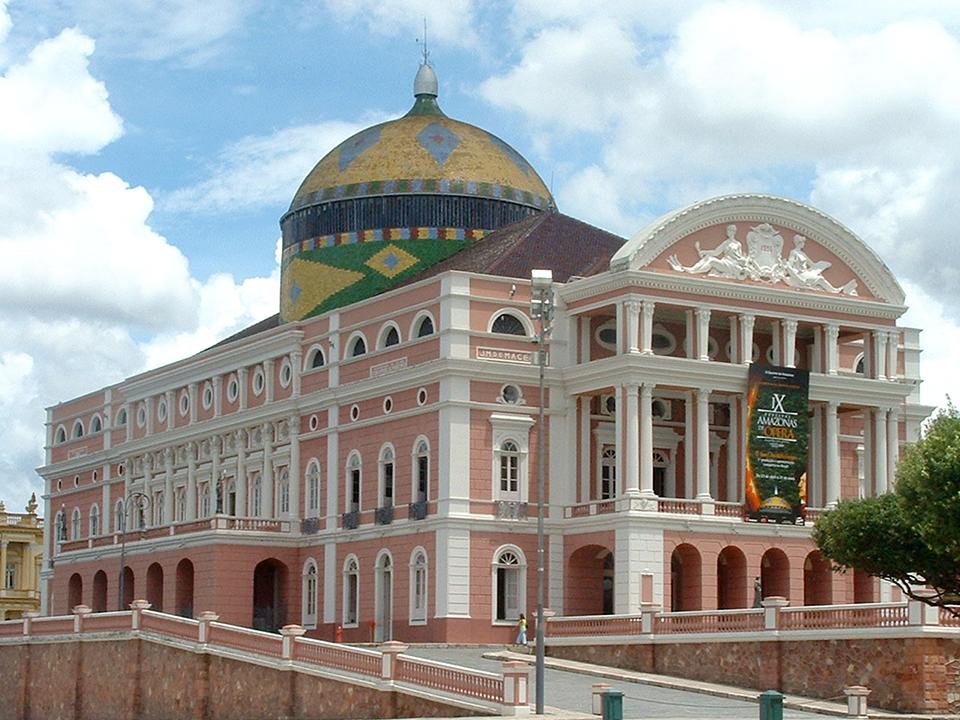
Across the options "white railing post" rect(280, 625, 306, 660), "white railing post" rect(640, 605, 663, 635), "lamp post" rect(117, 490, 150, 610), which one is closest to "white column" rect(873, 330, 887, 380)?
"white railing post" rect(640, 605, 663, 635)

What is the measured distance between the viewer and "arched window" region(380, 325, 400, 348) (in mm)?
64125

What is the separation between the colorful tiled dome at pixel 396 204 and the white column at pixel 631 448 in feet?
44.1

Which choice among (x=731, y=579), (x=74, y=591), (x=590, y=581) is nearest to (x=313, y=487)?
(x=590, y=581)

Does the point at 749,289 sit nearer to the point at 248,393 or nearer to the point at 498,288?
the point at 498,288

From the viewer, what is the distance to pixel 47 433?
88188mm

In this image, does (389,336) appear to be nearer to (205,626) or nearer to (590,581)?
(590,581)

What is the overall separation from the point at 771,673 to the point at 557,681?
5304 millimetres

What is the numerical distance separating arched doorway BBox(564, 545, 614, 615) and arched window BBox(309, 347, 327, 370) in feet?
37.9

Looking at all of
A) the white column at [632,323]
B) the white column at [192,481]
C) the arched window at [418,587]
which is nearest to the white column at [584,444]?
the white column at [632,323]

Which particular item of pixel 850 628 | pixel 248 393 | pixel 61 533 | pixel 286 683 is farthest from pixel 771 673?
pixel 61 533

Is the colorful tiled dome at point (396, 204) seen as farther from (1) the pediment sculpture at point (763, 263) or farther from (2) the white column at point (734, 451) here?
(2) the white column at point (734, 451)

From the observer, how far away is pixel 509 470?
6162 cm

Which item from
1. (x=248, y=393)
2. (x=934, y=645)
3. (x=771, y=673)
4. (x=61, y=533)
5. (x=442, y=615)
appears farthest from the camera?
(x=61, y=533)

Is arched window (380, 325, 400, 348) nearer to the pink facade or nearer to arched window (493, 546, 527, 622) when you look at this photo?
the pink facade
